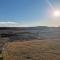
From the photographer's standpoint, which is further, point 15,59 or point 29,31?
point 29,31

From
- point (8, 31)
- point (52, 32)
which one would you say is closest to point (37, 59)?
point (8, 31)

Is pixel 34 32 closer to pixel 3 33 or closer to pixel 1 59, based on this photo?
pixel 3 33

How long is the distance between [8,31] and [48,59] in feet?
26.5

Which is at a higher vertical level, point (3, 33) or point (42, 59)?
point (3, 33)

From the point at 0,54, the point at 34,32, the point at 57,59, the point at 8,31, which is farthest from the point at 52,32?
the point at 0,54

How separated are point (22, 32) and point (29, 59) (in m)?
11.0

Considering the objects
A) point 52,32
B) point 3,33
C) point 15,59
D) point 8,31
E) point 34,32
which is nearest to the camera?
point 15,59

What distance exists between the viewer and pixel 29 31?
51.6 feet

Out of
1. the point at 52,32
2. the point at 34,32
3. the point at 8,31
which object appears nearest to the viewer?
the point at 8,31

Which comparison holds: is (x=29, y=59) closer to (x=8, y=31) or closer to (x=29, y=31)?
(x=8, y=31)

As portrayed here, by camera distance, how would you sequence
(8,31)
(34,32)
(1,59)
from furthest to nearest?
(34,32)
(8,31)
(1,59)

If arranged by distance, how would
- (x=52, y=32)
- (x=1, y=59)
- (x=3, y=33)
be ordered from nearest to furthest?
(x=1, y=59) → (x=3, y=33) → (x=52, y=32)

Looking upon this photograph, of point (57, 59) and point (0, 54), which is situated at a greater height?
point (0, 54)

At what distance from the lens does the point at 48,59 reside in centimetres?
507
